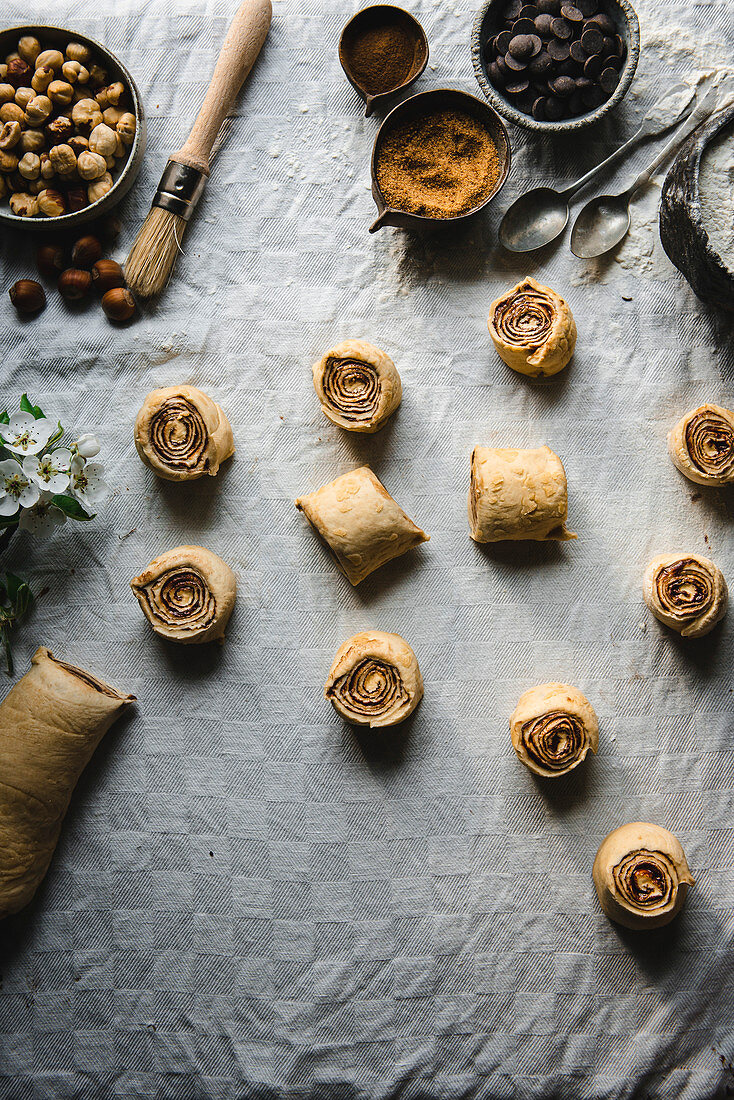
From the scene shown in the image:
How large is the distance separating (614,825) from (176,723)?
1136 millimetres

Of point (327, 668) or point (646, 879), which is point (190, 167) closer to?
point (327, 668)

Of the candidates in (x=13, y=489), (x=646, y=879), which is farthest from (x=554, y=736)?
(x=13, y=489)

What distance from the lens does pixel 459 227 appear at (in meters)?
2.03

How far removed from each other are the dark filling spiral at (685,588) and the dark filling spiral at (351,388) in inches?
32.9

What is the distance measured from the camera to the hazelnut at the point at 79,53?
1.95 metres

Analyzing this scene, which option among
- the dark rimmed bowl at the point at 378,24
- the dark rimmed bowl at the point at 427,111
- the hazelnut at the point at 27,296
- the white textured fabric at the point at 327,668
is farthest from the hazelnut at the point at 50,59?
the dark rimmed bowl at the point at 427,111

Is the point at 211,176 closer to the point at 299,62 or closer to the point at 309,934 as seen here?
the point at 299,62

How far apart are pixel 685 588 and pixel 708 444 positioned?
1.20 feet

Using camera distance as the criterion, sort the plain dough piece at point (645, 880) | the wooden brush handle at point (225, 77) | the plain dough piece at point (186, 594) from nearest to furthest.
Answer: the plain dough piece at point (645, 880)
the plain dough piece at point (186, 594)
the wooden brush handle at point (225, 77)

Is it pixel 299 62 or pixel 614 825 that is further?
pixel 299 62

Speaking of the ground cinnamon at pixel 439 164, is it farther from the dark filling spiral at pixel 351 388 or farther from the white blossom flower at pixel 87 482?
the white blossom flower at pixel 87 482

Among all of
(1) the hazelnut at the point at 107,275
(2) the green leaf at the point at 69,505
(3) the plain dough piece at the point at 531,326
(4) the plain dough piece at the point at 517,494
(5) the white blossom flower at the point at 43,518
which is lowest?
(5) the white blossom flower at the point at 43,518

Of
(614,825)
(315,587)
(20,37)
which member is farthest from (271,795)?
(20,37)

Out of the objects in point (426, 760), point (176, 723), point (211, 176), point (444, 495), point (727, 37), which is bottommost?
point (176, 723)
